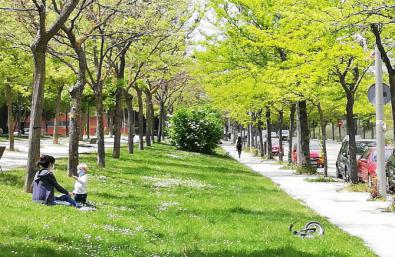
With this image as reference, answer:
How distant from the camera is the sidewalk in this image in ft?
34.6

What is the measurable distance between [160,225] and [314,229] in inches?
111

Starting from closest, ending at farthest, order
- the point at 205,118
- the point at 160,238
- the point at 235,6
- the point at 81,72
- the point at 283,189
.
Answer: the point at 160,238
the point at 81,72
the point at 283,189
the point at 235,6
the point at 205,118

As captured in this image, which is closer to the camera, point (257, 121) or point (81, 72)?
point (81, 72)

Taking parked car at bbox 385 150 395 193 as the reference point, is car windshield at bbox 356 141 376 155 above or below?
above

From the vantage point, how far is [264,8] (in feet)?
80.4

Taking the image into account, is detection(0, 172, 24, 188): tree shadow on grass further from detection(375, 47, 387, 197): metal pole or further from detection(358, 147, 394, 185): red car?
detection(358, 147, 394, 185): red car

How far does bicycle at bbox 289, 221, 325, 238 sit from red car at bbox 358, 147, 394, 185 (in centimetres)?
932

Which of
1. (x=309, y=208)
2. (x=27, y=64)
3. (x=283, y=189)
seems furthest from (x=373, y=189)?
(x=27, y=64)

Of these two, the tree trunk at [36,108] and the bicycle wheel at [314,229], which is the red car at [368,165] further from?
the tree trunk at [36,108]

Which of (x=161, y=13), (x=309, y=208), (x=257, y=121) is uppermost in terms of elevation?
(x=161, y=13)

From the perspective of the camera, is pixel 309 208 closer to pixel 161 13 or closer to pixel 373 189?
pixel 373 189

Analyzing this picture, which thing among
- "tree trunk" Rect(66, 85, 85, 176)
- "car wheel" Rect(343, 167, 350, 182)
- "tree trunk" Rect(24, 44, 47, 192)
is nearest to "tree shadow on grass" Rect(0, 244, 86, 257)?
"tree trunk" Rect(24, 44, 47, 192)

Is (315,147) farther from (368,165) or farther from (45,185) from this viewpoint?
(45,185)

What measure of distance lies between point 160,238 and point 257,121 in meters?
36.1
